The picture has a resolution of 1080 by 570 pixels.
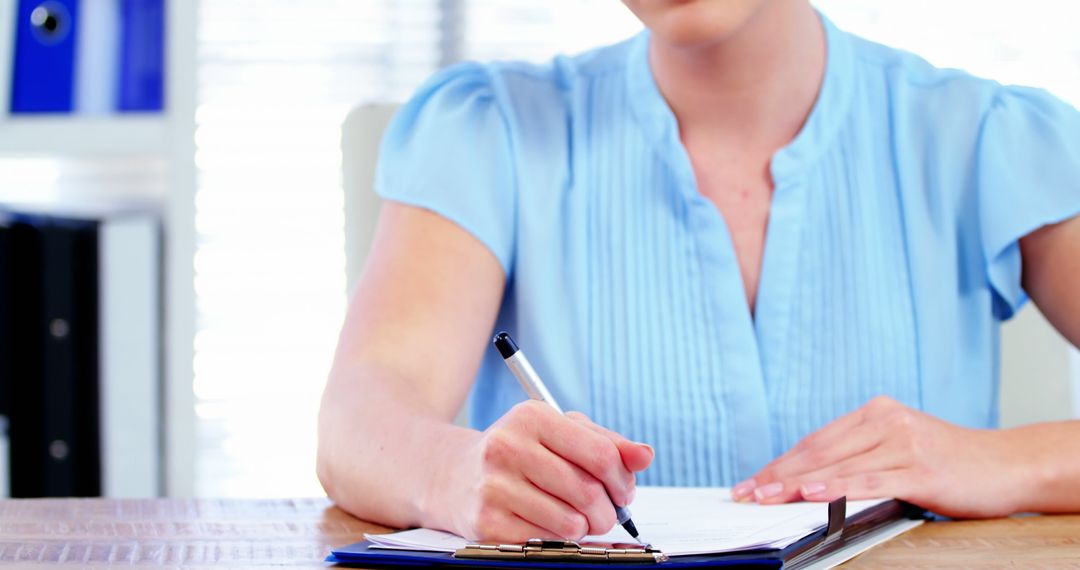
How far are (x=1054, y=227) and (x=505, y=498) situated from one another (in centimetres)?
68

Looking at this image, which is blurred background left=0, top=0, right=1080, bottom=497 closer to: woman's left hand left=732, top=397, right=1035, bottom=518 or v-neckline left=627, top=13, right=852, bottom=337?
v-neckline left=627, top=13, right=852, bottom=337

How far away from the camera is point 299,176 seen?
95.6 inches

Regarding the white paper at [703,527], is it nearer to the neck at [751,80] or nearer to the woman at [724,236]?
the woman at [724,236]

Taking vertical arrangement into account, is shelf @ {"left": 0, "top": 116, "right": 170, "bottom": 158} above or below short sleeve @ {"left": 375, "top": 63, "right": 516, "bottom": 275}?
above

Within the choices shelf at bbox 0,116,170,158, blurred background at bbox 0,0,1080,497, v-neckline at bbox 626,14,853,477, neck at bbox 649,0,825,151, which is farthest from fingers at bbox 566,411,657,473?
shelf at bbox 0,116,170,158

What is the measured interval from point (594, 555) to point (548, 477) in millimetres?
52

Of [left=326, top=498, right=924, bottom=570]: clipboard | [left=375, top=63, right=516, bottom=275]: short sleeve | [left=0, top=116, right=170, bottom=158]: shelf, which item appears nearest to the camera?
[left=326, top=498, right=924, bottom=570]: clipboard

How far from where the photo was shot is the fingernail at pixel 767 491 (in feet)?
2.52

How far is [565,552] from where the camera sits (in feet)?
1.95

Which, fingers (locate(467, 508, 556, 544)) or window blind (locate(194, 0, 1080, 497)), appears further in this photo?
window blind (locate(194, 0, 1080, 497))

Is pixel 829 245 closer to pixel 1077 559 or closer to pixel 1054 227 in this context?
pixel 1054 227

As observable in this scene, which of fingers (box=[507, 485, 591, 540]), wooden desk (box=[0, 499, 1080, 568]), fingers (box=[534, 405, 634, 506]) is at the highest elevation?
fingers (box=[534, 405, 634, 506])

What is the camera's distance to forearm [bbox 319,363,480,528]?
2.49 feet

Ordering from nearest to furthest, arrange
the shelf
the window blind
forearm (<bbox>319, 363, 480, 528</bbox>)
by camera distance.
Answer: forearm (<bbox>319, 363, 480, 528</bbox>)
the shelf
the window blind
